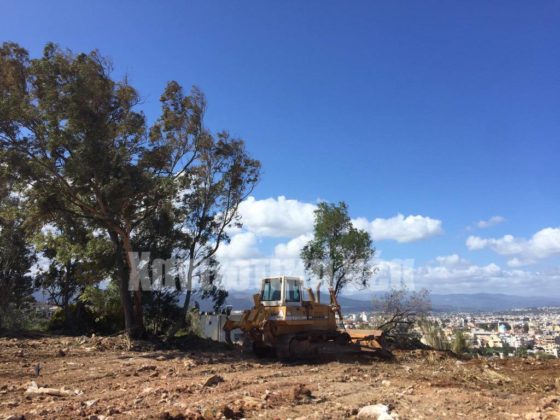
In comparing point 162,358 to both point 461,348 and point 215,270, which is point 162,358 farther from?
point 461,348

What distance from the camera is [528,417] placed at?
6539mm

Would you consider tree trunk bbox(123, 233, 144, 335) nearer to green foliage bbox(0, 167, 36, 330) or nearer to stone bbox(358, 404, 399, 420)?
green foliage bbox(0, 167, 36, 330)

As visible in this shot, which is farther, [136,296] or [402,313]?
[402,313]

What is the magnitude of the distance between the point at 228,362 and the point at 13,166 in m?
9.17

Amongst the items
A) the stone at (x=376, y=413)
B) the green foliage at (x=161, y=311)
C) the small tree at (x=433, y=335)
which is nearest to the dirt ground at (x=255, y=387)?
the stone at (x=376, y=413)

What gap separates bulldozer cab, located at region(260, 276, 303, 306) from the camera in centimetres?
1480

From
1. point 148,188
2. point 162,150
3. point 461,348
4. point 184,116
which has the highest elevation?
point 184,116

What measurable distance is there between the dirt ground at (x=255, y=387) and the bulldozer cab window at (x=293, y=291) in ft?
6.60

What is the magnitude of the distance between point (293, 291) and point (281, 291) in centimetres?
54

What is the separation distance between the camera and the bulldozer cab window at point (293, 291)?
A: 14922mm

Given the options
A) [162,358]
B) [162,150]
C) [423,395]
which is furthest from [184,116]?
[423,395]

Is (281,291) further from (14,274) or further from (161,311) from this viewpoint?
(14,274)

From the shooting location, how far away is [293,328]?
14.7 m

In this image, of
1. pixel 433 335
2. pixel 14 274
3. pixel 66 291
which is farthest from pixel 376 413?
pixel 14 274
